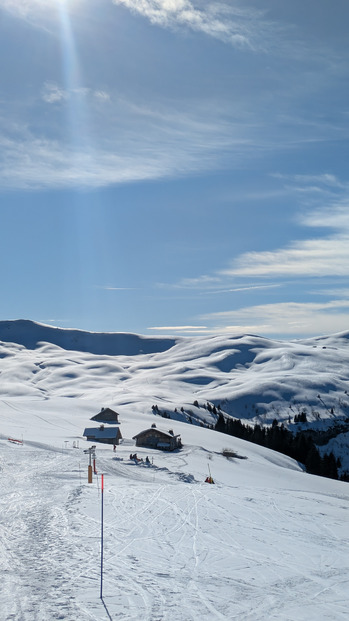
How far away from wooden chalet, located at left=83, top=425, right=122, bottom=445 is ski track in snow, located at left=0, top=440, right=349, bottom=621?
35.2 meters

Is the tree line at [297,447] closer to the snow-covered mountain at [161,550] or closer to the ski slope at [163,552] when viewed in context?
the ski slope at [163,552]

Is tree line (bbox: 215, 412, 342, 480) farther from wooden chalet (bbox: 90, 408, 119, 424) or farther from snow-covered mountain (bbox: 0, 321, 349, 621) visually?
snow-covered mountain (bbox: 0, 321, 349, 621)

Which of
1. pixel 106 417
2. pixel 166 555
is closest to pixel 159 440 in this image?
pixel 106 417

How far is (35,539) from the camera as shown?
14938 millimetres

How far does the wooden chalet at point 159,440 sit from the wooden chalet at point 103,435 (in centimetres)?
285

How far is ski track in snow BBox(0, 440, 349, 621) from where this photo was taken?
10477 mm

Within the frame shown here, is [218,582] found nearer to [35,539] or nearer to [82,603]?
[82,603]

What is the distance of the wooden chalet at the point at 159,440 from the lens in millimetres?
59406

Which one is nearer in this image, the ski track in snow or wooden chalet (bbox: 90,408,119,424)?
the ski track in snow

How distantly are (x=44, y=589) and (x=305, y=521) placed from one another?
1461cm

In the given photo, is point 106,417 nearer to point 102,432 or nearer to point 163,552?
point 102,432

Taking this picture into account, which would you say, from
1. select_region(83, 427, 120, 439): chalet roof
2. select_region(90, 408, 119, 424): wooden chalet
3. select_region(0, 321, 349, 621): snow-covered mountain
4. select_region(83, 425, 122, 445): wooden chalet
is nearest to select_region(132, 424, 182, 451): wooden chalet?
select_region(83, 425, 122, 445): wooden chalet

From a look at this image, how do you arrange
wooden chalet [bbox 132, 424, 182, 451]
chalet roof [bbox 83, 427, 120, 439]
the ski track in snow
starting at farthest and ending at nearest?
chalet roof [bbox 83, 427, 120, 439]
wooden chalet [bbox 132, 424, 182, 451]
the ski track in snow

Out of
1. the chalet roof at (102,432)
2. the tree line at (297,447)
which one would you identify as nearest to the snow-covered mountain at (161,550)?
the chalet roof at (102,432)
